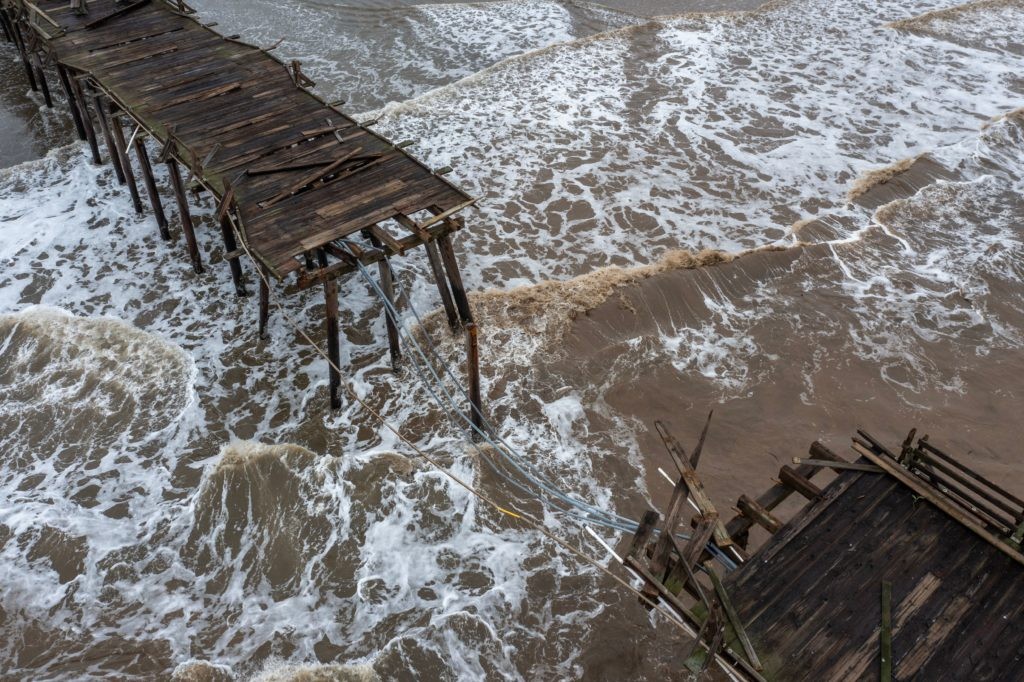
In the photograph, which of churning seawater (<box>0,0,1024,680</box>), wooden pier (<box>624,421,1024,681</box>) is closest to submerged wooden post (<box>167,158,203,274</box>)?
churning seawater (<box>0,0,1024,680</box>)

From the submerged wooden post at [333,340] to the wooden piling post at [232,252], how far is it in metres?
1.94

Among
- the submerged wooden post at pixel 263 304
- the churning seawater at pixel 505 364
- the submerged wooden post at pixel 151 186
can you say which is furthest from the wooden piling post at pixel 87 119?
the submerged wooden post at pixel 263 304

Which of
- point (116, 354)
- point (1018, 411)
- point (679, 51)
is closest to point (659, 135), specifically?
point (679, 51)

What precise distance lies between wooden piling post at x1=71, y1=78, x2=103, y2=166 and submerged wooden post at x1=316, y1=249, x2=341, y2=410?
319 inches

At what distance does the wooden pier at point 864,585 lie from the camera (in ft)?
17.4

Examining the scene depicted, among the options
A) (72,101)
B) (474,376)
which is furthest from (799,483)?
(72,101)

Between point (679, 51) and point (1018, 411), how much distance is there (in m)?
14.0

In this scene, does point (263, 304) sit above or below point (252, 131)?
below

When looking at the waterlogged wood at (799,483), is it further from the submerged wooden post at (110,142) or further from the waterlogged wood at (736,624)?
the submerged wooden post at (110,142)

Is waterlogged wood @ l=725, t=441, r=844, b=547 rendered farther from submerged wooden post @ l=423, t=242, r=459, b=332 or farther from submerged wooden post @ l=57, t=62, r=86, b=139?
submerged wooden post @ l=57, t=62, r=86, b=139

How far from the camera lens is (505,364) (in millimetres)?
10930

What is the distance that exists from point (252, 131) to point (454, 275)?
4.31 m

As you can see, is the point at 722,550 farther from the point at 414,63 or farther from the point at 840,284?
the point at 414,63

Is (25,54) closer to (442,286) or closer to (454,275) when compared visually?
(442,286)
